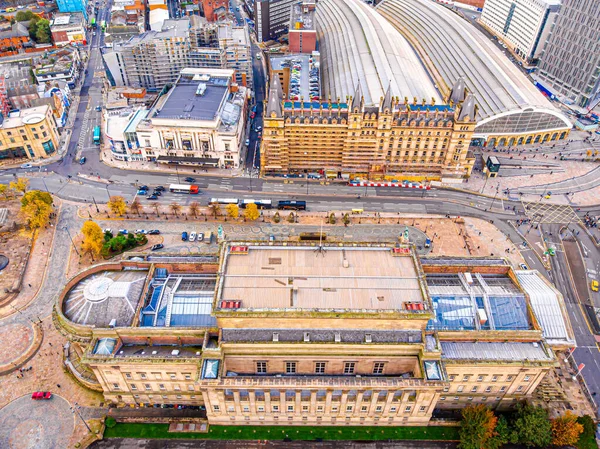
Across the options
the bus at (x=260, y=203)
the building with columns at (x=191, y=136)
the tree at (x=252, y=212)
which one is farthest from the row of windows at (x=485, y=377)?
the building with columns at (x=191, y=136)

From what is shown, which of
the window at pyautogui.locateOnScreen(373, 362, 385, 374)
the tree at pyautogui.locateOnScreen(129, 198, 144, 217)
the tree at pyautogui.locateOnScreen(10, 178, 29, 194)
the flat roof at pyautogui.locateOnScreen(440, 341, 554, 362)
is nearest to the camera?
the window at pyautogui.locateOnScreen(373, 362, 385, 374)

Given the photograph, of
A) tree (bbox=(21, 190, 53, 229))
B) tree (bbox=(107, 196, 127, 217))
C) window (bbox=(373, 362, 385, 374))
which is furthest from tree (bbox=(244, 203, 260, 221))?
window (bbox=(373, 362, 385, 374))

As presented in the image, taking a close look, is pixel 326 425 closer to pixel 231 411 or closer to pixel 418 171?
pixel 231 411

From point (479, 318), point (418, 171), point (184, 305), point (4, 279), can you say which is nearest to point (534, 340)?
point (479, 318)

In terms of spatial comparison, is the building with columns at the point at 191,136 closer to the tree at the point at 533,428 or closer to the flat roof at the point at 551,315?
the flat roof at the point at 551,315

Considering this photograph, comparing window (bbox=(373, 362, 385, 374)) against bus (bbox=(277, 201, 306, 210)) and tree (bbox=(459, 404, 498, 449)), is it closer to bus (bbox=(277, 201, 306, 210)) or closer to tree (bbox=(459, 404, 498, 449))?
tree (bbox=(459, 404, 498, 449))
